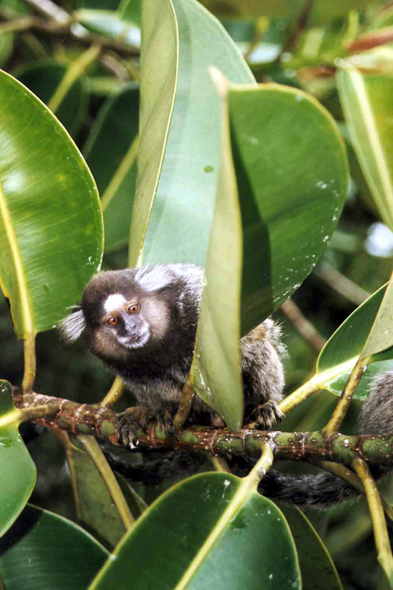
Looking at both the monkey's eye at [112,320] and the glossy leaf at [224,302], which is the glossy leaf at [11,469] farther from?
the monkey's eye at [112,320]

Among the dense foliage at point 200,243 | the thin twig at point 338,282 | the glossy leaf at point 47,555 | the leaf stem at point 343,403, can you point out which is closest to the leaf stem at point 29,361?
the dense foliage at point 200,243

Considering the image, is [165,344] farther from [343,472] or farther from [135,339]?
[343,472]

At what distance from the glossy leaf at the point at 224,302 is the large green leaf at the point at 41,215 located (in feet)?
1.74

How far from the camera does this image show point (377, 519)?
3.84 feet

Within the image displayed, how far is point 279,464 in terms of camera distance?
7.45ft

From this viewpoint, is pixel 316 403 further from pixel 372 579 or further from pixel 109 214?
pixel 109 214

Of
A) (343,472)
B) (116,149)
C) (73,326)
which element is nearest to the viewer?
(343,472)

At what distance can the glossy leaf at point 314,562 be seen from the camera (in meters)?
1.56

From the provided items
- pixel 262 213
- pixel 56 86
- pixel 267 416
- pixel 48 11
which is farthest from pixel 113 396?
pixel 48 11

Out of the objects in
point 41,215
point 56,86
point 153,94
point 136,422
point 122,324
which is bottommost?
point 136,422

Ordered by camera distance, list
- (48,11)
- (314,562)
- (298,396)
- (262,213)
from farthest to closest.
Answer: (48,11) → (314,562) → (298,396) → (262,213)

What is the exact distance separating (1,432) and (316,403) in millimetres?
1544

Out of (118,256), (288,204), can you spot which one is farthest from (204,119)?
(118,256)

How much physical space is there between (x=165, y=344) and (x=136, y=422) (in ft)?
1.26
